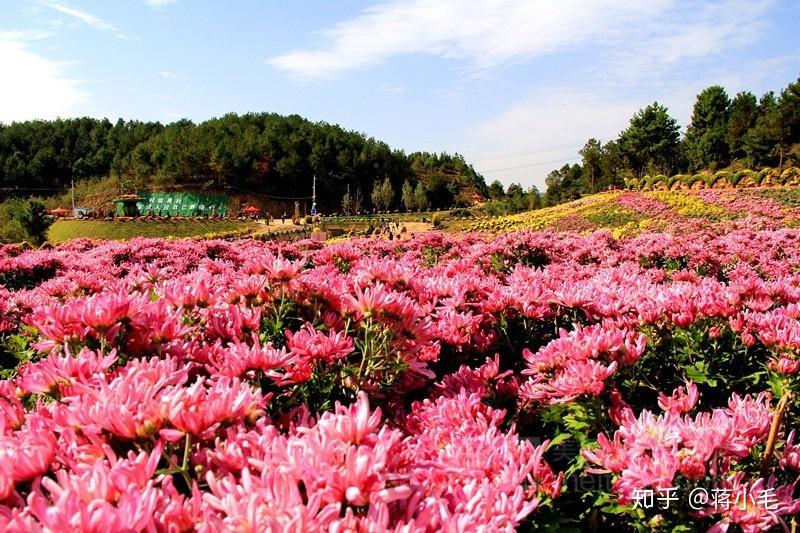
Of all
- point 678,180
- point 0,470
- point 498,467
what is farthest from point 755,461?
point 678,180

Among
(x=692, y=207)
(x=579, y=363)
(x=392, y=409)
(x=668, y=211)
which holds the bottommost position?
(x=392, y=409)

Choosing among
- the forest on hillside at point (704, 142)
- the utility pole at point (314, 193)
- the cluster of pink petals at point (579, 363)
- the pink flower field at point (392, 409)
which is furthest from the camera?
the utility pole at point (314, 193)

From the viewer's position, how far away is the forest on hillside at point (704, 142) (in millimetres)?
50438

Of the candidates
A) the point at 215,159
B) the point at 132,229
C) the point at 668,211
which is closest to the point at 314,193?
the point at 215,159

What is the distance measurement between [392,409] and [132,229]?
4928 centimetres

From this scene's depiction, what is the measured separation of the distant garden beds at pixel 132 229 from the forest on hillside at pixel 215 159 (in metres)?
42.1

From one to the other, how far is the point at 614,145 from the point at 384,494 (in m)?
72.2

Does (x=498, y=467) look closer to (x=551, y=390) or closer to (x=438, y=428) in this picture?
(x=438, y=428)

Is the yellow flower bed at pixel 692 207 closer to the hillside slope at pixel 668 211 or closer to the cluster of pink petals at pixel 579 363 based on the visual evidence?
the hillside slope at pixel 668 211

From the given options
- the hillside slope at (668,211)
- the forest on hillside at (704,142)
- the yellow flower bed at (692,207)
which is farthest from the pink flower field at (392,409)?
the forest on hillside at (704,142)

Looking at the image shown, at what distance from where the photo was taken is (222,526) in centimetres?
96

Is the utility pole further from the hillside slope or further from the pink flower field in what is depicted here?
the pink flower field

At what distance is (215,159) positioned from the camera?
88.1m

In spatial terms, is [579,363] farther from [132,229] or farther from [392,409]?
[132,229]
